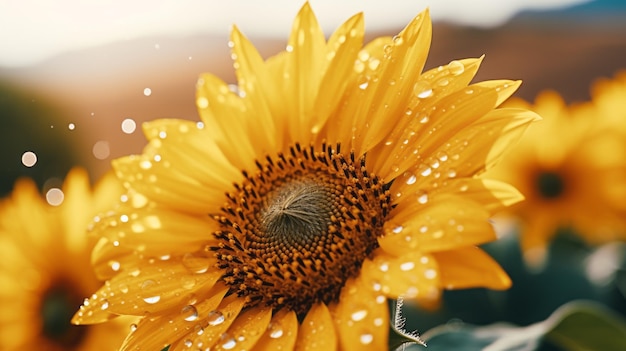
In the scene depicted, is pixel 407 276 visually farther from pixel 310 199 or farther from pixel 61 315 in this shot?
pixel 61 315

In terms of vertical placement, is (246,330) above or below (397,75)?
below

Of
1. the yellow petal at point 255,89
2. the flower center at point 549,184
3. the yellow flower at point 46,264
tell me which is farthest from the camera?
the flower center at point 549,184

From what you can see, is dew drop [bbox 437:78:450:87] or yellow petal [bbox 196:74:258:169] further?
yellow petal [bbox 196:74:258:169]

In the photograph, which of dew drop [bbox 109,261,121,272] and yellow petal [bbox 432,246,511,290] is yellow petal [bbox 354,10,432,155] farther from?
dew drop [bbox 109,261,121,272]

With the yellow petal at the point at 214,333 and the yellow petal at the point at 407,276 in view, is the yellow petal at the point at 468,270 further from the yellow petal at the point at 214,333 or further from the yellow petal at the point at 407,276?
the yellow petal at the point at 214,333

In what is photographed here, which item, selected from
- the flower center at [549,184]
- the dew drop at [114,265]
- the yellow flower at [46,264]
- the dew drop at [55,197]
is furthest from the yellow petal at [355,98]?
the flower center at [549,184]

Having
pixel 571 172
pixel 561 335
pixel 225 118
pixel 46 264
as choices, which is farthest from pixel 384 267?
pixel 571 172

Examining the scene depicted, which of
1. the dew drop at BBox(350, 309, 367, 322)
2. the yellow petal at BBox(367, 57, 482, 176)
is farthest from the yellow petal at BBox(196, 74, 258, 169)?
the dew drop at BBox(350, 309, 367, 322)
